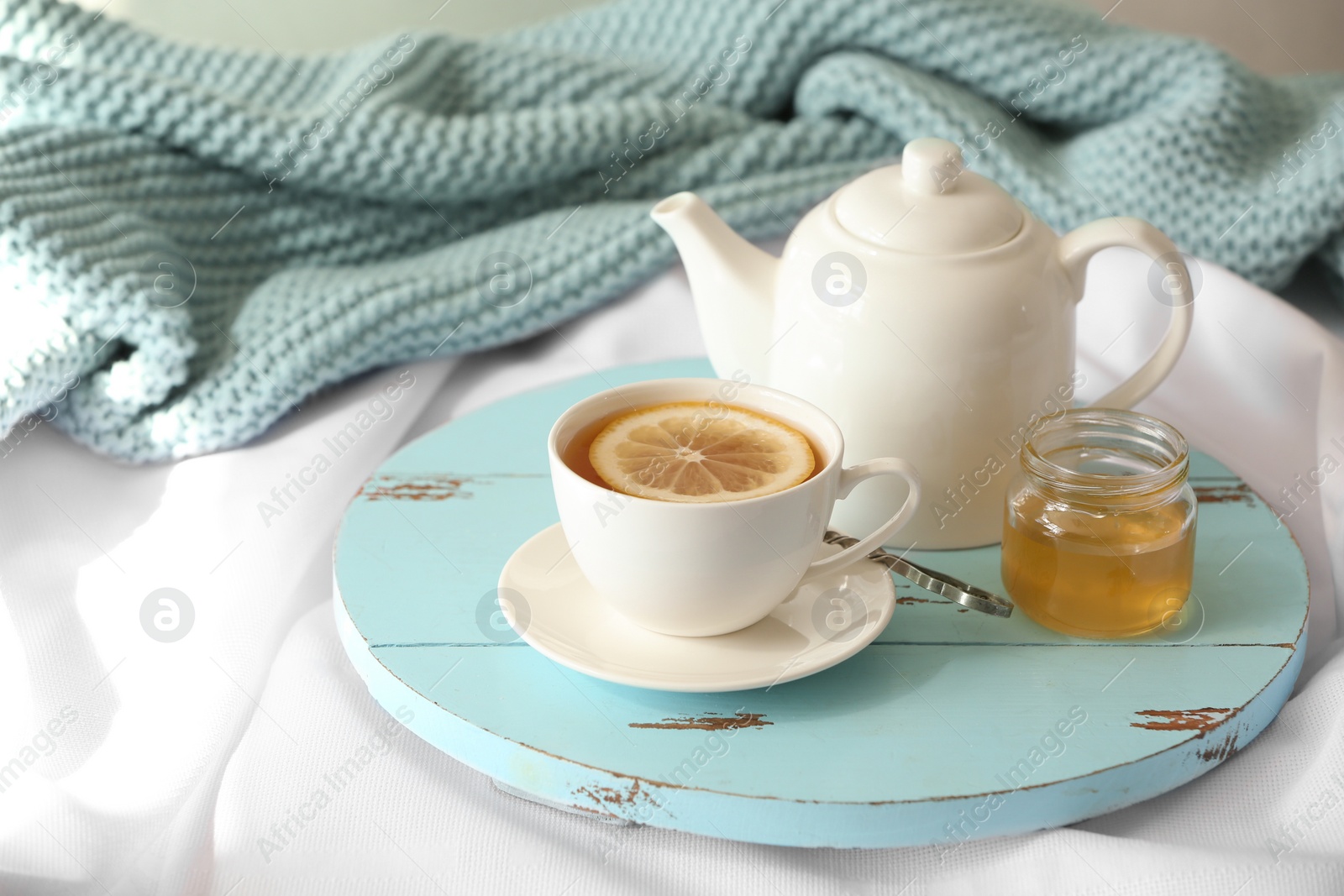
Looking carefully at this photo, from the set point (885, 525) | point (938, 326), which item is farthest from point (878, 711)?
point (938, 326)

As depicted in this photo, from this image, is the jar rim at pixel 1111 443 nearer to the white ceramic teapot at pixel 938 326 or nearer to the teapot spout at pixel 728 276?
the white ceramic teapot at pixel 938 326

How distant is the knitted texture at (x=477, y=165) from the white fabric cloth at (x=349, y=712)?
53 mm

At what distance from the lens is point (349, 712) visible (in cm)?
64

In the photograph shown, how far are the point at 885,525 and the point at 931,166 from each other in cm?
19

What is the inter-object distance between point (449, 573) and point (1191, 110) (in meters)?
0.76

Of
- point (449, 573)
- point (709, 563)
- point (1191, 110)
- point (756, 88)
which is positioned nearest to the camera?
point (709, 563)

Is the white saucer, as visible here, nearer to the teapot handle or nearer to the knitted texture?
the teapot handle

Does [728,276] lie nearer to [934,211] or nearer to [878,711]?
[934,211]

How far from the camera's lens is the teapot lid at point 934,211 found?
24.9 inches

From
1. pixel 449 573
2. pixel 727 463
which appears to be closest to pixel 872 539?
pixel 727 463

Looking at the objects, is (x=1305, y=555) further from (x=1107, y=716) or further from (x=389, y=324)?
(x=389, y=324)

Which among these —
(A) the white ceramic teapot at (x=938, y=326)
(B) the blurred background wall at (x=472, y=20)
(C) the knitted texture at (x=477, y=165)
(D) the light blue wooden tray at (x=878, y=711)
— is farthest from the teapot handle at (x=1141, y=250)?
(B) the blurred background wall at (x=472, y=20)

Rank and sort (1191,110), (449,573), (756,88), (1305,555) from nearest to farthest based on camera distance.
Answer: (449,573) < (1305,555) < (1191,110) < (756,88)

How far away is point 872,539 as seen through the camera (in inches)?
23.2
